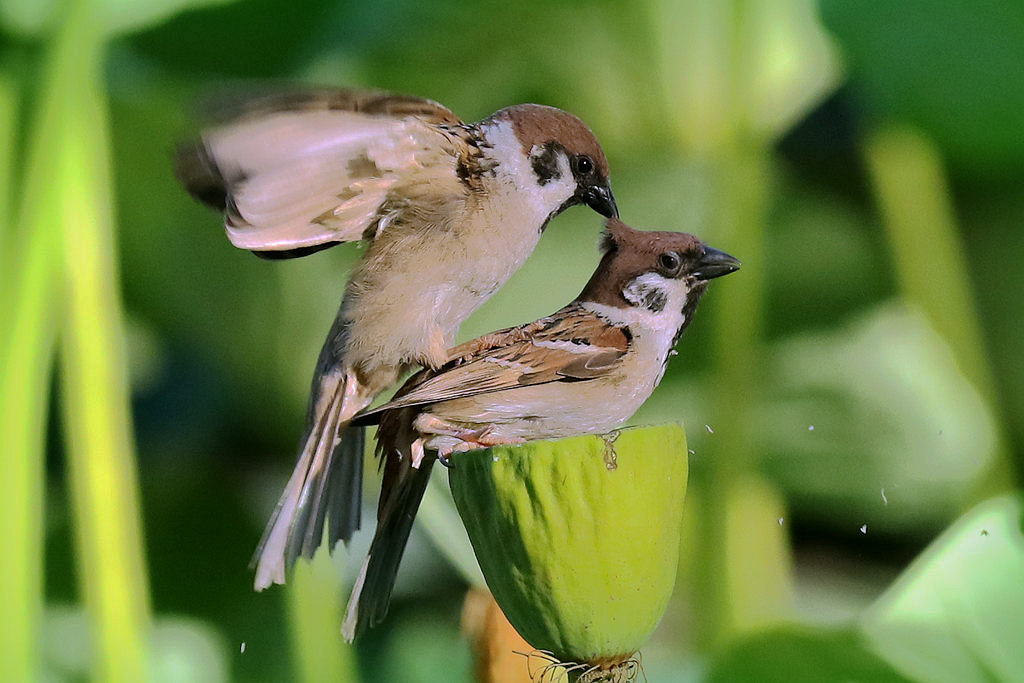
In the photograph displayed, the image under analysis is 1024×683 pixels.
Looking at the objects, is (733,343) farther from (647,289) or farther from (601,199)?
(601,199)

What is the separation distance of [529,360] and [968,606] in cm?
47

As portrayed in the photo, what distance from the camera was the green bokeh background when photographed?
1011 millimetres

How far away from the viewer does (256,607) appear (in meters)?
1.47

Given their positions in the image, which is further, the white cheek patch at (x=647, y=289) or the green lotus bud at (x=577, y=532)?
the white cheek patch at (x=647, y=289)

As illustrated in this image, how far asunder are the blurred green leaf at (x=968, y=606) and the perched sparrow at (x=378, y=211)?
45 centimetres

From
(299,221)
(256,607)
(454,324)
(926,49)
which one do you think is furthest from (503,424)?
(256,607)

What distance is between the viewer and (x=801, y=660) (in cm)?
87

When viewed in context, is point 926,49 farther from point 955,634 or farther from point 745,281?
point 955,634

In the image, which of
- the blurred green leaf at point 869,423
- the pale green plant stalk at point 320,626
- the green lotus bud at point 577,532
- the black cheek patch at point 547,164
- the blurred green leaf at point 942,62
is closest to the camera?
the green lotus bud at point 577,532

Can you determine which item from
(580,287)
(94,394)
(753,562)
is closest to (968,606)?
(753,562)

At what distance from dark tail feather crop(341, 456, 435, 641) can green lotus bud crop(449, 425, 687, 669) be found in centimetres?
15

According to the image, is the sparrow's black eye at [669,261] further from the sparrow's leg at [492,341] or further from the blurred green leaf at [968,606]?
the blurred green leaf at [968,606]

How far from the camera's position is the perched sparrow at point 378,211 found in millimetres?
571

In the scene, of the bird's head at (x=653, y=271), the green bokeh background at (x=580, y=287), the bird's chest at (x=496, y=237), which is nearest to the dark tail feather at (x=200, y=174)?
the bird's chest at (x=496, y=237)
